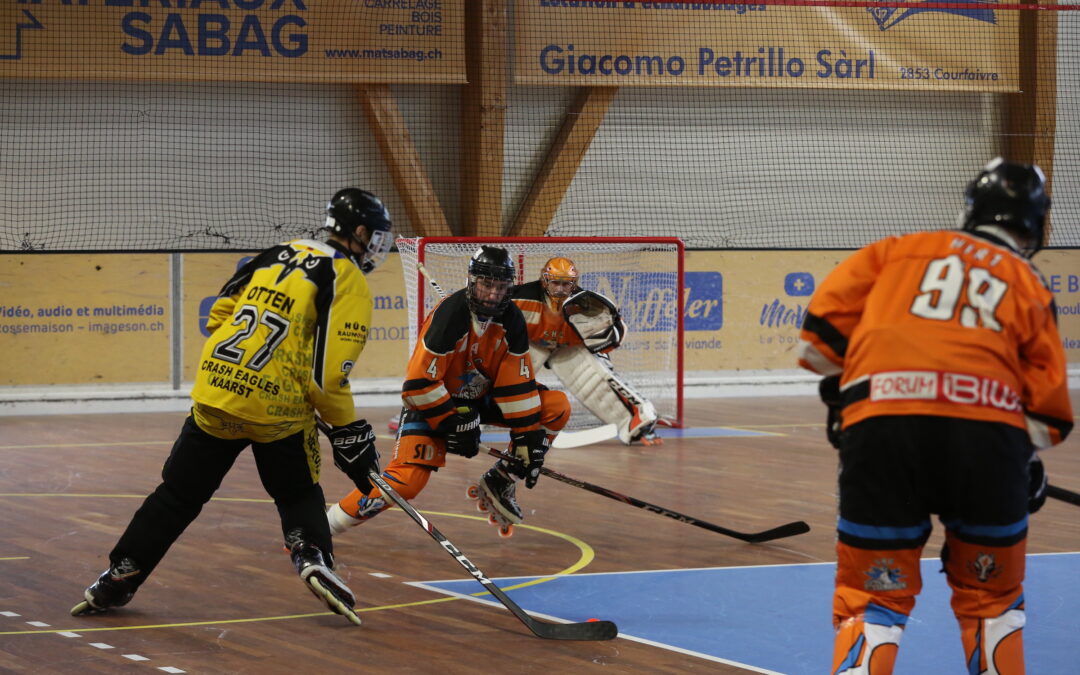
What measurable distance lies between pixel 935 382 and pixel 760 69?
1046cm

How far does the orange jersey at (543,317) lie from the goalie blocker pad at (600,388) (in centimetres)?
28

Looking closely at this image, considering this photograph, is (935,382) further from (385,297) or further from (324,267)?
(385,297)

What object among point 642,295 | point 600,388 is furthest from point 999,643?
point 642,295

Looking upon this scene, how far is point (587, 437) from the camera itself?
9.39m

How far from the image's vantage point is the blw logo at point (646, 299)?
1102cm

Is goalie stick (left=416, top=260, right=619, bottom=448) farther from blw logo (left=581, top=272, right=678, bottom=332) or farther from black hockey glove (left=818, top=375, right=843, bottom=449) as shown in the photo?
black hockey glove (left=818, top=375, right=843, bottom=449)

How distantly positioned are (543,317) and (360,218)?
4.42 metres

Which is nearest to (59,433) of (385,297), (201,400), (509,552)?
(385,297)

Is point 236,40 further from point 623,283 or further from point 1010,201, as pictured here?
point 1010,201

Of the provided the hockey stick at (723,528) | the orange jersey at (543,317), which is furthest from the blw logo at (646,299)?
the hockey stick at (723,528)

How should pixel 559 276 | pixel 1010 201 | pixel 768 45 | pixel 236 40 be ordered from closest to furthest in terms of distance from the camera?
1. pixel 1010 201
2. pixel 559 276
3. pixel 236 40
4. pixel 768 45

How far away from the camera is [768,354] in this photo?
42.0 feet

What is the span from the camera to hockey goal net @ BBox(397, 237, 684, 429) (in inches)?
400

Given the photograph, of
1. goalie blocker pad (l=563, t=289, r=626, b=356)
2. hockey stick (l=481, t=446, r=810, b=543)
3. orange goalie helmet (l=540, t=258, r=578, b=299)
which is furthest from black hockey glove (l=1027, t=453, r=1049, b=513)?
goalie blocker pad (l=563, t=289, r=626, b=356)
